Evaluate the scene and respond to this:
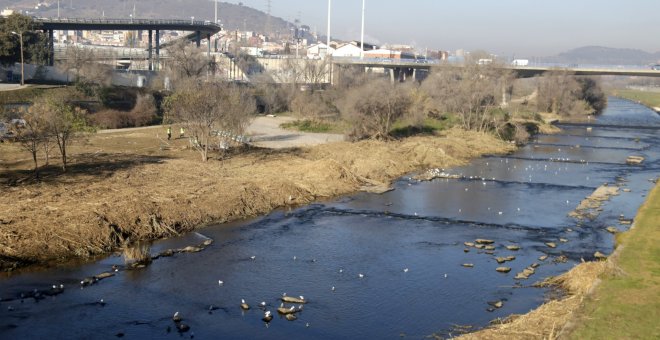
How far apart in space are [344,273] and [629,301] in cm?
795

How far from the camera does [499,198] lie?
32469mm

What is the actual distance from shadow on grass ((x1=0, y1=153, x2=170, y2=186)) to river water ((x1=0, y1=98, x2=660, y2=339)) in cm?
756

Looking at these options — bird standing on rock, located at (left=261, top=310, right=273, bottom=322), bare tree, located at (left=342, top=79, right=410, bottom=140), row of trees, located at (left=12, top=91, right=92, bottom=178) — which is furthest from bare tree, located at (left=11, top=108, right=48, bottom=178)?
bare tree, located at (left=342, top=79, right=410, bottom=140)

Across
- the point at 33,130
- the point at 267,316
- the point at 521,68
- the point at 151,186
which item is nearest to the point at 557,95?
the point at 521,68

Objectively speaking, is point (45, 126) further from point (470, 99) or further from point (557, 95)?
point (557, 95)

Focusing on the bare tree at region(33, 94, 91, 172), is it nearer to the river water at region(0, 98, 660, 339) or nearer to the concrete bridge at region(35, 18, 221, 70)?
the river water at region(0, 98, 660, 339)

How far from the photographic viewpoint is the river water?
16.1 metres

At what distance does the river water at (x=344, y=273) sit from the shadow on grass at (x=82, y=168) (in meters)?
7.56

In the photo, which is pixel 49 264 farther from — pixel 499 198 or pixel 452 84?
pixel 452 84

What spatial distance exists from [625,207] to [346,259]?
15877 mm

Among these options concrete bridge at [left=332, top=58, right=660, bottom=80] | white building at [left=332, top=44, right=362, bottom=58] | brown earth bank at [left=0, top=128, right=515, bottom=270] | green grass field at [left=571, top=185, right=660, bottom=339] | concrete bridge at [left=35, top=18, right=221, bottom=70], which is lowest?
green grass field at [left=571, top=185, right=660, bottom=339]

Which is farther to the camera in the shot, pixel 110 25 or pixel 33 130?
pixel 110 25

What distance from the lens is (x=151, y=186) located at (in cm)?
2728

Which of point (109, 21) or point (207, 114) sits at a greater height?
point (109, 21)
